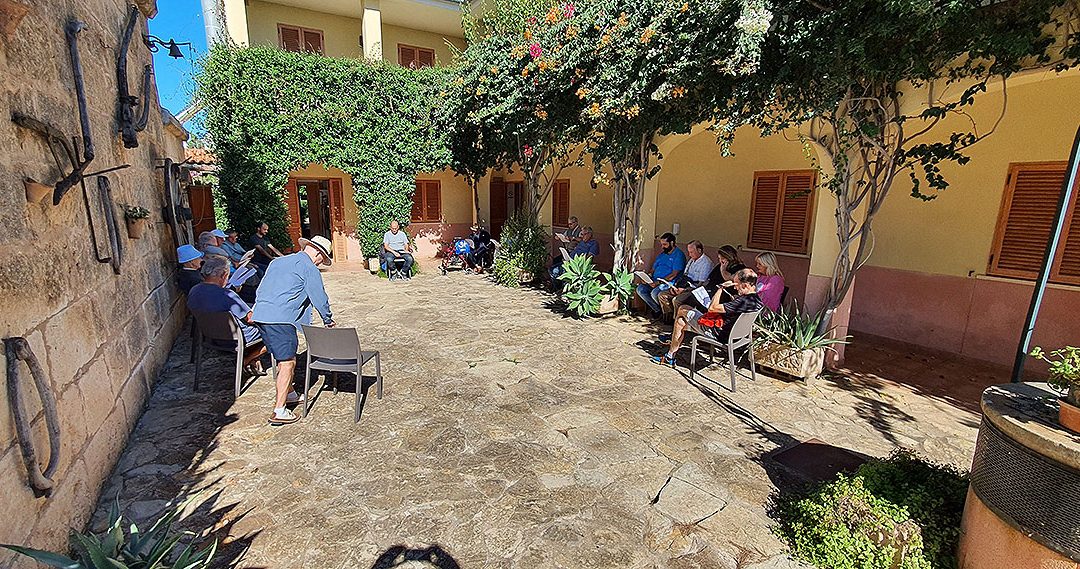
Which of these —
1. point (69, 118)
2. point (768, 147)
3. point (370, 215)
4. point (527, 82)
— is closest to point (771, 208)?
point (768, 147)

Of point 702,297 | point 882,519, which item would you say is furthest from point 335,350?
point 882,519

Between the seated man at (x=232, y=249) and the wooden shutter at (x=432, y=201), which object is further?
the wooden shutter at (x=432, y=201)

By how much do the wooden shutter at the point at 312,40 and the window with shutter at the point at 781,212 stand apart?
12.7m

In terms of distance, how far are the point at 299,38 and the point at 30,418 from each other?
14245 mm

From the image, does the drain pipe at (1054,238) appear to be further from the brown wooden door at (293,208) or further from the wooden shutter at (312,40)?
the wooden shutter at (312,40)

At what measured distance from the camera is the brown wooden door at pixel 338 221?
41.9ft

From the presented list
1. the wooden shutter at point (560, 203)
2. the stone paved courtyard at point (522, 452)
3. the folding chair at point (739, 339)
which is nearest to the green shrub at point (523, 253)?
the wooden shutter at point (560, 203)

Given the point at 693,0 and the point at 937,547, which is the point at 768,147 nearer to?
the point at 693,0

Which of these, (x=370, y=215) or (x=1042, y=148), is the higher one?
(x=1042, y=148)

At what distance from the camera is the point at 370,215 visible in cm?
1199

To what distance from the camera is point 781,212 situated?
7691 mm

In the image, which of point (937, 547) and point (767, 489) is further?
point (767, 489)

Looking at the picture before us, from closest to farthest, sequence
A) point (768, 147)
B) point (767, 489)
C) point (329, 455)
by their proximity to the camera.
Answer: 1. point (767, 489)
2. point (329, 455)
3. point (768, 147)

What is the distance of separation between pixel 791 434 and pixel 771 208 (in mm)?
4967
